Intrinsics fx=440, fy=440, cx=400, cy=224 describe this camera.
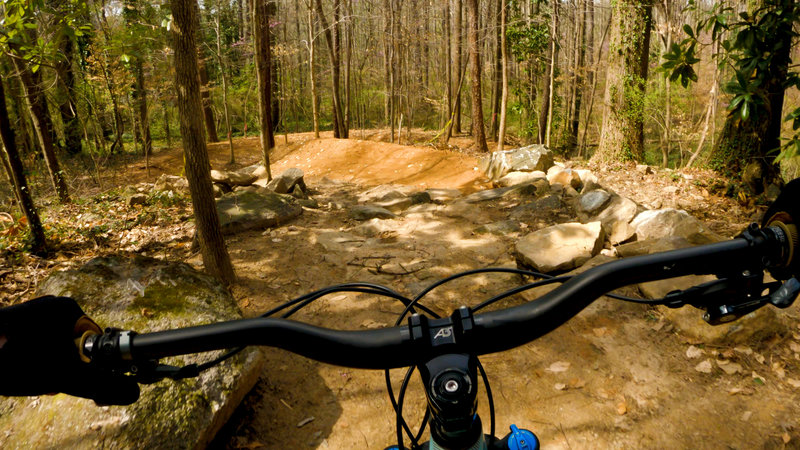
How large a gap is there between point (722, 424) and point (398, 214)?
6.18 m

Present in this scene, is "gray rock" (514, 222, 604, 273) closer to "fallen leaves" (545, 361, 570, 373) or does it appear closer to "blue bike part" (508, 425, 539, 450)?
"fallen leaves" (545, 361, 570, 373)

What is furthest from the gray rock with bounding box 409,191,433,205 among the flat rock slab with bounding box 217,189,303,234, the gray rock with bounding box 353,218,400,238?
the flat rock slab with bounding box 217,189,303,234

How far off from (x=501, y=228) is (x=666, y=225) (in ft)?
7.44

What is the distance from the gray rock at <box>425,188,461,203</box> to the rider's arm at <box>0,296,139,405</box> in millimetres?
8677

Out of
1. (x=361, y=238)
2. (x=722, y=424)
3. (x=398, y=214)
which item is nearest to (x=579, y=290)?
(x=722, y=424)

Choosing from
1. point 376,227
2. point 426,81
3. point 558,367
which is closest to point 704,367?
point 558,367

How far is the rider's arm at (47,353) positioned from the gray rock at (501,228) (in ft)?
20.6

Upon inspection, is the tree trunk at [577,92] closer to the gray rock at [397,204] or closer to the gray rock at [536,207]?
the gray rock at [397,204]

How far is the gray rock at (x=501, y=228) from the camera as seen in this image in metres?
6.84

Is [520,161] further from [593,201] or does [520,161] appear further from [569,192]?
[593,201]

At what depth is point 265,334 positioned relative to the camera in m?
0.94

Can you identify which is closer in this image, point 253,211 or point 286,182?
point 253,211

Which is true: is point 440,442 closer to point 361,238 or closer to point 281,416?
point 281,416

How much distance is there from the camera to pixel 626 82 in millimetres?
9891
